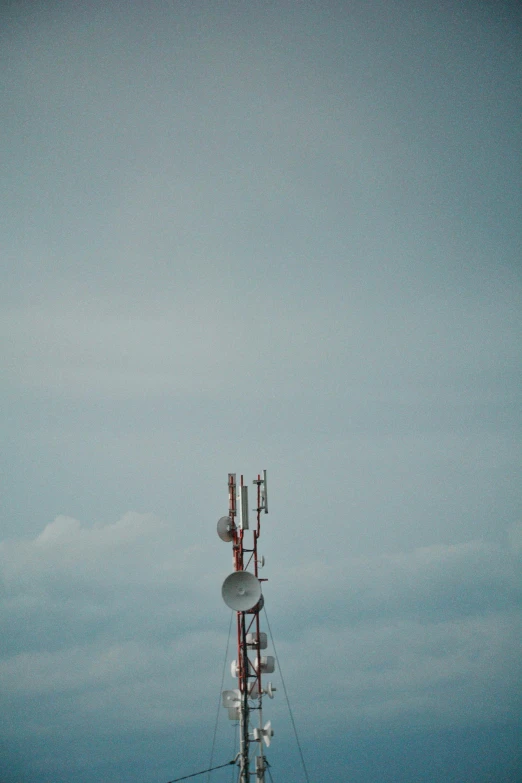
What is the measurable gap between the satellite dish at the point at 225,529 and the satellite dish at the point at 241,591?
236 centimetres

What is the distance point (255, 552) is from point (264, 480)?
2430 millimetres

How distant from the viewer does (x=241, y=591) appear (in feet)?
83.0

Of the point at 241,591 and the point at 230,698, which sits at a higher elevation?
the point at 241,591

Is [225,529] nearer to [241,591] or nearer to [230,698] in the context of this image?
[241,591]

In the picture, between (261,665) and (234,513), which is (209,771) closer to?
(261,665)

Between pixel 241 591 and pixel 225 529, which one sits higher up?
pixel 225 529

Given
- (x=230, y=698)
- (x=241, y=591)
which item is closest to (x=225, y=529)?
(x=241, y=591)

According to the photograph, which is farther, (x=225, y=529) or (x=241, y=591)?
(x=225, y=529)

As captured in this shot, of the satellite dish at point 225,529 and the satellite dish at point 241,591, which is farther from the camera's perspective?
the satellite dish at point 225,529

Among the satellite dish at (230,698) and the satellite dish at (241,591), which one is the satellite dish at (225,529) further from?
the satellite dish at (230,698)

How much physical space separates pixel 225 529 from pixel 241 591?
2639 mm

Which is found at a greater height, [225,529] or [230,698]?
Answer: [225,529]

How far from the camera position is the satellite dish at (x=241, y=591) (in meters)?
25.2

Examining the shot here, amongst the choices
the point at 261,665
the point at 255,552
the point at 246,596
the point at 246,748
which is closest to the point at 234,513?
the point at 255,552
